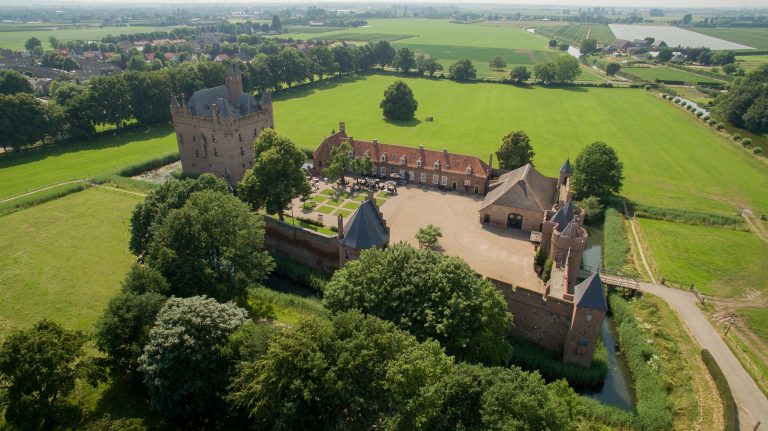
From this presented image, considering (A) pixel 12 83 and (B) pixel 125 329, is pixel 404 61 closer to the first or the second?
(A) pixel 12 83

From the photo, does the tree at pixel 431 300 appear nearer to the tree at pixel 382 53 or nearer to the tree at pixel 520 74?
the tree at pixel 520 74

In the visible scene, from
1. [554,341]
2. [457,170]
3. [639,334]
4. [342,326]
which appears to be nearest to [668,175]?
[457,170]

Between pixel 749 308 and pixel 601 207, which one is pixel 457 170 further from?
pixel 749 308

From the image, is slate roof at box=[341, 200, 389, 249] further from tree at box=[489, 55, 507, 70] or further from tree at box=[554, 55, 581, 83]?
tree at box=[489, 55, 507, 70]

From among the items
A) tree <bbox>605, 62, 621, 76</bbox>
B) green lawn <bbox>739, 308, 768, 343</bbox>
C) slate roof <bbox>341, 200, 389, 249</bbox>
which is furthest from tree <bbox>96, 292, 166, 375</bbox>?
tree <bbox>605, 62, 621, 76</bbox>

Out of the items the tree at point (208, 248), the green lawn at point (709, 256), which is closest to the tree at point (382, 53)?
the green lawn at point (709, 256)

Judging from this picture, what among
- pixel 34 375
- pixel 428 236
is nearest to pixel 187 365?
pixel 34 375

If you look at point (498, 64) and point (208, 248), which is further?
point (498, 64)
